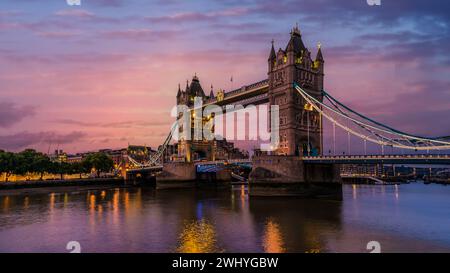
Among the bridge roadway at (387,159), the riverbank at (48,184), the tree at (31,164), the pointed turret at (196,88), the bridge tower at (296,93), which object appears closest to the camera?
the bridge roadway at (387,159)

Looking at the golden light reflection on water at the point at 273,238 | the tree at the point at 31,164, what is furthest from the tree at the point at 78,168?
the golden light reflection on water at the point at 273,238

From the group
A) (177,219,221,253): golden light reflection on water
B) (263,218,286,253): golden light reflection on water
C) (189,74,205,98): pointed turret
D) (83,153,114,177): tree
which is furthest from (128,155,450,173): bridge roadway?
(83,153,114,177): tree

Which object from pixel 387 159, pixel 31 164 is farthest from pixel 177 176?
pixel 387 159

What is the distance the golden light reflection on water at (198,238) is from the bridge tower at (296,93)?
2392 cm

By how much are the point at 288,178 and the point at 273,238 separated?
2073 centimetres

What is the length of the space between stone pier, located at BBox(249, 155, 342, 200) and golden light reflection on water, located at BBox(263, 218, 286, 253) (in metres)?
15.7

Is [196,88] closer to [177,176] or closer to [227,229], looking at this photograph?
[177,176]

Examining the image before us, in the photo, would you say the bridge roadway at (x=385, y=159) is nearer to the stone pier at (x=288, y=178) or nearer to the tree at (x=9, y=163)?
the stone pier at (x=288, y=178)

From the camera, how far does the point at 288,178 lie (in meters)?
40.2

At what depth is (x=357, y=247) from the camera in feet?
59.2

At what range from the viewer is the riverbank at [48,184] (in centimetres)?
5909

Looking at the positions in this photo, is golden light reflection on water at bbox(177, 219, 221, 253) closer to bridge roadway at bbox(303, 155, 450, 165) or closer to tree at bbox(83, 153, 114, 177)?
bridge roadway at bbox(303, 155, 450, 165)
